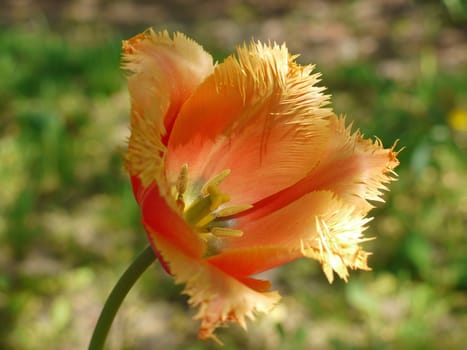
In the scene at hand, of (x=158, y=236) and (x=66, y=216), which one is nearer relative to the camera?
(x=158, y=236)

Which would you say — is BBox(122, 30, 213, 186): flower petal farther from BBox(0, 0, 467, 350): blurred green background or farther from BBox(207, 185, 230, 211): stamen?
BBox(0, 0, 467, 350): blurred green background

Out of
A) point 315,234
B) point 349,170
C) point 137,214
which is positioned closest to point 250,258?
point 315,234

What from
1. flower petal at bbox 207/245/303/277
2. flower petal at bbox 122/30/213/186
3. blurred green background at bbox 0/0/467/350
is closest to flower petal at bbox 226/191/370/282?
flower petal at bbox 207/245/303/277

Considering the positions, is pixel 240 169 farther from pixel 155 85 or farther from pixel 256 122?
pixel 155 85

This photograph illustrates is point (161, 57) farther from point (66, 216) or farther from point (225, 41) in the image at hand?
point (225, 41)

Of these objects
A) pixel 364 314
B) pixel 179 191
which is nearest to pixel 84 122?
pixel 364 314
